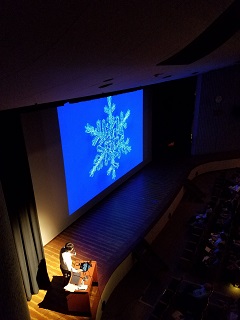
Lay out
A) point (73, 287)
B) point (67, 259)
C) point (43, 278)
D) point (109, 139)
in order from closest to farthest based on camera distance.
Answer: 1. point (73, 287)
2. point (67, 259)
3. point (43, 278)
4. point (109, 139)

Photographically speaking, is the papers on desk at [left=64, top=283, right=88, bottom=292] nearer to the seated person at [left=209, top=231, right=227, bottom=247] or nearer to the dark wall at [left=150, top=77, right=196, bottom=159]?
the seated person at [left=209, top=231, right=227, bottom=247]

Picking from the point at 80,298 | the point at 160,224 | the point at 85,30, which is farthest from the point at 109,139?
the point at 85,30

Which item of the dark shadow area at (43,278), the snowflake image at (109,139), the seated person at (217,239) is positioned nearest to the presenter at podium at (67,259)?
the dark shadow area at (43,278)

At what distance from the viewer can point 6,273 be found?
2.55 m

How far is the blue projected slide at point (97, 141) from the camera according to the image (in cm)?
721

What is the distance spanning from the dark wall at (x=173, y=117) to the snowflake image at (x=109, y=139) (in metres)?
2.73

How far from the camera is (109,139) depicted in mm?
8680

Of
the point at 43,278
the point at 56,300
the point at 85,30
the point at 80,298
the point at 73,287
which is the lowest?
the point at 56,300

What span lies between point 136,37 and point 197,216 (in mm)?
7284

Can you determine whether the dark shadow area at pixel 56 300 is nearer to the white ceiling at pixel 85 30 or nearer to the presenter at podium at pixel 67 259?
the presenter at podium at pixel 67 259

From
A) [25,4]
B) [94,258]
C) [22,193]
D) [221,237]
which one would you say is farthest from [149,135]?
[25,4]

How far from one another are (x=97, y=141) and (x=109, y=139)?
632mm

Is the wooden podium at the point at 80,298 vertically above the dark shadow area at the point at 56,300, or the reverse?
the wooden podium at the point at 80,298

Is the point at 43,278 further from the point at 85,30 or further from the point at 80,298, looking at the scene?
the point at 85,30
